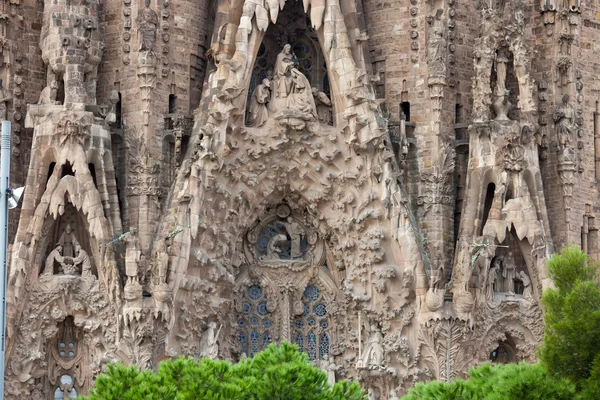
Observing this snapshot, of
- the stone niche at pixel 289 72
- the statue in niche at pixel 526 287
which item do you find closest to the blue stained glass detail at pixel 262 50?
the stone niche at pixel 289 72

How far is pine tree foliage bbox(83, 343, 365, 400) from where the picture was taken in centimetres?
2705

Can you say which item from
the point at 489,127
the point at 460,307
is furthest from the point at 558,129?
the point at 460,307

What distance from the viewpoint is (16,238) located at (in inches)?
1277

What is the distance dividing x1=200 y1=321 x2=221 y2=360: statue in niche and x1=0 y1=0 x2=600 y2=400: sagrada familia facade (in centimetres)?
4

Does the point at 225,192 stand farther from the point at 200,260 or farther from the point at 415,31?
the point at 415,31

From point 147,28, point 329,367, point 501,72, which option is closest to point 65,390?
point 329,367

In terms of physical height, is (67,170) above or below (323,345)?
above

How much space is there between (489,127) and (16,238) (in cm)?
835

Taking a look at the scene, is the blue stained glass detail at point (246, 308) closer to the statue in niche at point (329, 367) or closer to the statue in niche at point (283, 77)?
the statue in niche at point (329, 367)

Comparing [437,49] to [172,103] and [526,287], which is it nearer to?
[526,287]

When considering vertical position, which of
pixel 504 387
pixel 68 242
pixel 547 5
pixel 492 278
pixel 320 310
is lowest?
pixel 504 387

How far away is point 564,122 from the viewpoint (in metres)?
34.8

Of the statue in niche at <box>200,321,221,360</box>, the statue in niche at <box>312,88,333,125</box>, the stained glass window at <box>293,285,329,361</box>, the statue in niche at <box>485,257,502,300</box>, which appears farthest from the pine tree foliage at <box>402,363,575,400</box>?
the statue in niche at <box>312,88,333,125</box>

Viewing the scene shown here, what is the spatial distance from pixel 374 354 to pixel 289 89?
4.81 m
